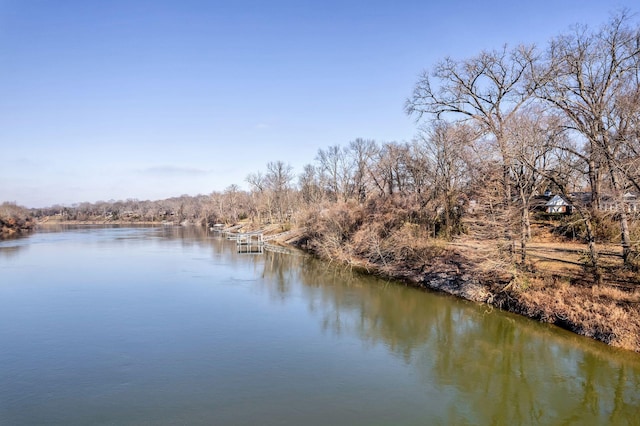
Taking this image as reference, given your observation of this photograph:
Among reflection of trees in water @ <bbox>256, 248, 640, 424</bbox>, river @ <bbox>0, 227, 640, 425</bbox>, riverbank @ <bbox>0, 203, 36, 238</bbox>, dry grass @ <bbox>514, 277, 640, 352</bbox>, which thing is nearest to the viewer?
river @ <bbox>0, 227, 640, 425</bbox>

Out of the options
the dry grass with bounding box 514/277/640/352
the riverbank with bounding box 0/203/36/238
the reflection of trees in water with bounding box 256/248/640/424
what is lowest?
the reflection of trees in water with bounding box 256/248/640/424

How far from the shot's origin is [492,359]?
43.8ft

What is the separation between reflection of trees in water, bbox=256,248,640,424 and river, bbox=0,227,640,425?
54 mm

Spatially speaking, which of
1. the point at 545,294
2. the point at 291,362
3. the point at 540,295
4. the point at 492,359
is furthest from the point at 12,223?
the point at 545,294

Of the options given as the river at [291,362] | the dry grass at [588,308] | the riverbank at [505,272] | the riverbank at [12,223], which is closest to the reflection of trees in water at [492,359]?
the river at [291,362]

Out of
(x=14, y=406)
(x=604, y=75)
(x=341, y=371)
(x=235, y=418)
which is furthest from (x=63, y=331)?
(x=604, y=75)

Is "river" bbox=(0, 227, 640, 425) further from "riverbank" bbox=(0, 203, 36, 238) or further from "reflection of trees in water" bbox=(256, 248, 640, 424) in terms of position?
"riverbank" bbox=(0, 203, 36, 238)

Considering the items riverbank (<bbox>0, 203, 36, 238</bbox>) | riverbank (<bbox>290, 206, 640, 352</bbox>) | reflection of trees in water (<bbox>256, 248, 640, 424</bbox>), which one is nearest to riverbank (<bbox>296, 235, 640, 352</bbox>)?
riverbank (<bbox>290, 206, 640, 352</bbox>)

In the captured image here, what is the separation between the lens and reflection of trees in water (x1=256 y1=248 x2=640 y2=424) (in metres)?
10.1

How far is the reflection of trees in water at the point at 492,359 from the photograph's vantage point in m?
10.1

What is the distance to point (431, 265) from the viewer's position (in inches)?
975

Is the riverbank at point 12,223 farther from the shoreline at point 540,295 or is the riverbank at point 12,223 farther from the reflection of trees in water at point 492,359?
the reflection of trees in water at point 492,359

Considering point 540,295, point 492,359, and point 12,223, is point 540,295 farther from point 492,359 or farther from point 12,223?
point 12,223

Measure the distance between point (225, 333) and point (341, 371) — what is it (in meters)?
5.32
